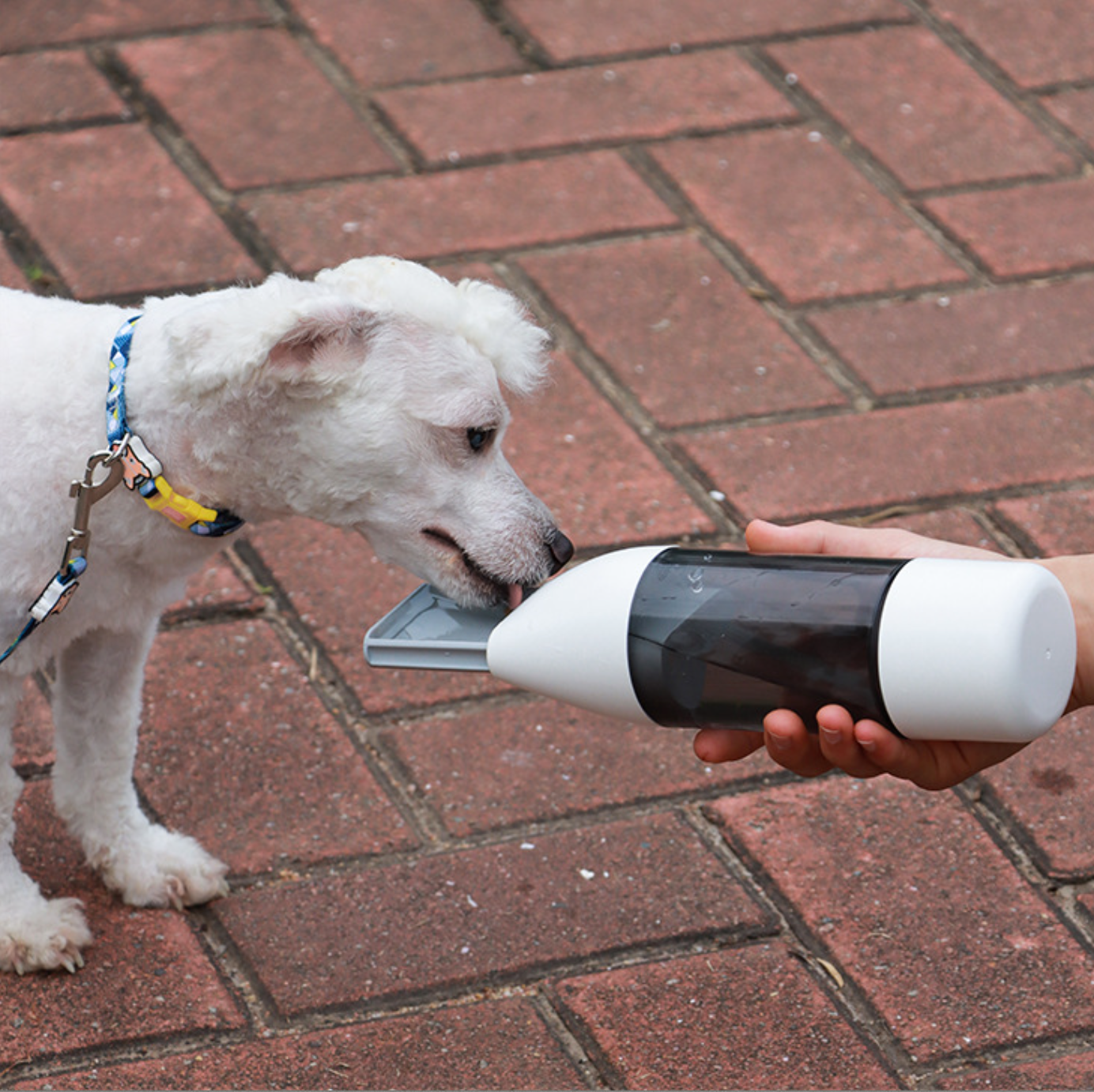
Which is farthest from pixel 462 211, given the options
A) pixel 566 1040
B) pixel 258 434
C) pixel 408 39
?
pixel 566 1040

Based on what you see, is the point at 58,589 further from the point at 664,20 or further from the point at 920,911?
the point at 664,20

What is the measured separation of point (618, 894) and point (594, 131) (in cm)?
222

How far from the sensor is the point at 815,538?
2.23 m

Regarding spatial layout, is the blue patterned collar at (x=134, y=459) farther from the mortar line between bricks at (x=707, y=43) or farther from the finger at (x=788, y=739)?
the mortar line between bricks at (x=707, y=43)

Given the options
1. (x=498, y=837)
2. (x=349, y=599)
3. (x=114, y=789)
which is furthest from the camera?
(x=349, y=599)

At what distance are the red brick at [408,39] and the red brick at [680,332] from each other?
80 cm

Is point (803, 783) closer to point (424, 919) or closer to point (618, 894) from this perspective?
point (618, 894)

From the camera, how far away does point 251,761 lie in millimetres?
2746

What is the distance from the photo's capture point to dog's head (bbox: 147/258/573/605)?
1.94 metres

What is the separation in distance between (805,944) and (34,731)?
1.24m

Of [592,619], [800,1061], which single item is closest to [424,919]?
[800,1061]

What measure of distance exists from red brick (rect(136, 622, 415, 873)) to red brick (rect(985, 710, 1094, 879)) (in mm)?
947

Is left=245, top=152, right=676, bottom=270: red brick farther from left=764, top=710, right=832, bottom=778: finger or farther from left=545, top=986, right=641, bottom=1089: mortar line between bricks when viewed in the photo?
left=764, top=710, right=832, bottom=778: finger

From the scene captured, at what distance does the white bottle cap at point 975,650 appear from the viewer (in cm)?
174
